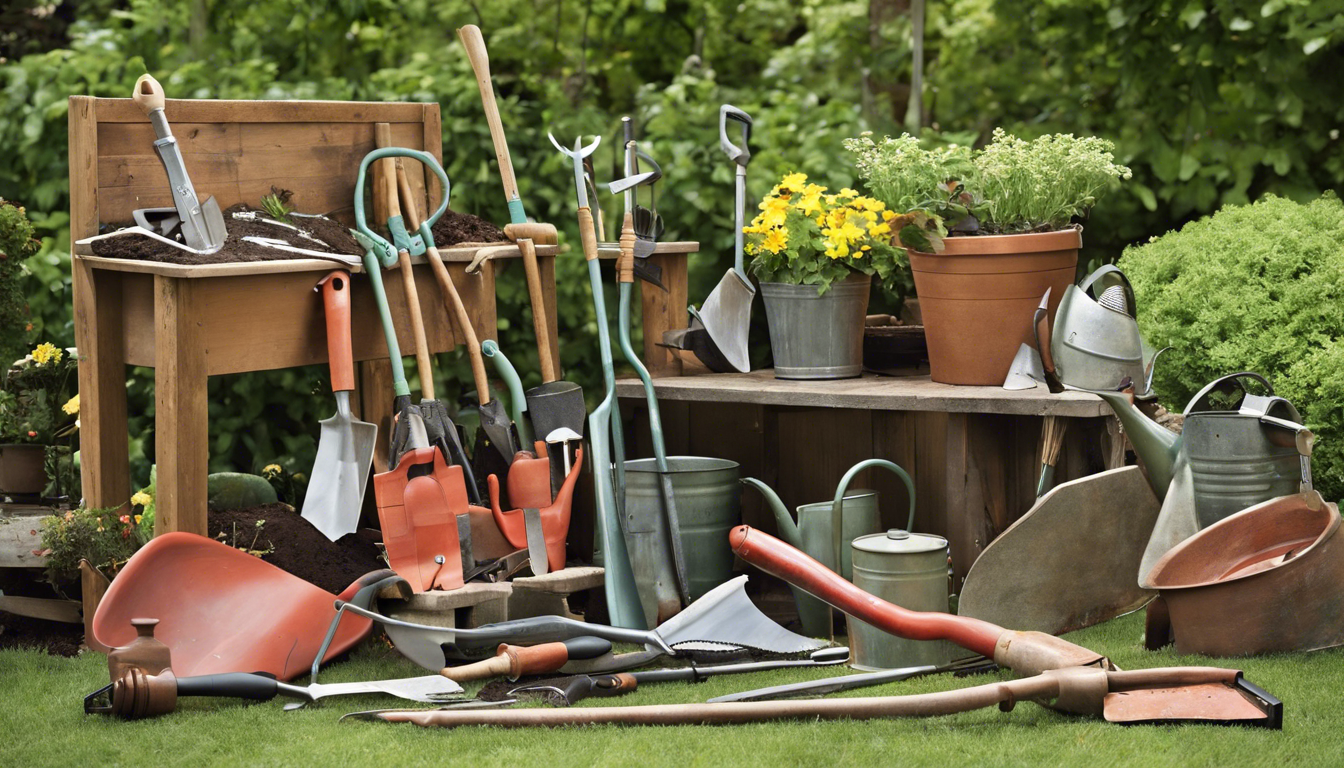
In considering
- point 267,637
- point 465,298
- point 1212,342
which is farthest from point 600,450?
point 1212,342

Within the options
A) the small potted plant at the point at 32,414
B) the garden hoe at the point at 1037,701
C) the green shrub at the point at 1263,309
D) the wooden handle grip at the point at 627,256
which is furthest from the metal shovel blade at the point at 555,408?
the green shrub at the point at 1263,309

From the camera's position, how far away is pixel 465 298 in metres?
3.92

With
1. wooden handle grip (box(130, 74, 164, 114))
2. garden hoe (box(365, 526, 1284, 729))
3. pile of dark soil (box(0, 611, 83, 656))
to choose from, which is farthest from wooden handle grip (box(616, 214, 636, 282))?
pile of dark soil (box(0, 611, 83, 656))

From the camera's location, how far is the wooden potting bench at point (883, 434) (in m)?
3.68

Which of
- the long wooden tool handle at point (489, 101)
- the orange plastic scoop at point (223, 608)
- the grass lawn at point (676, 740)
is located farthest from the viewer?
the long wooden tool handle at point (489, 101)

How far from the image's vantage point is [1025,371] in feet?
12.1

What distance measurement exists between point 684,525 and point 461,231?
1088 mm

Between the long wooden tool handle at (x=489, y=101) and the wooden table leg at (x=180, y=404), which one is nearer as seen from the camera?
the wooden table leg at (x=180, y=404)

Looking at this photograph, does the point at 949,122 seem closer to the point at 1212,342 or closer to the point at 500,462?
the point at 1212,342

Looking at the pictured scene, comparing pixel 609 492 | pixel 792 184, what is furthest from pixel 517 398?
pixel 792 184

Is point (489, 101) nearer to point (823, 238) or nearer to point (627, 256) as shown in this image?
point (627, 256)

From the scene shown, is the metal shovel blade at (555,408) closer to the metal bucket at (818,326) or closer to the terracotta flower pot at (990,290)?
the metal bucket at (818,326)

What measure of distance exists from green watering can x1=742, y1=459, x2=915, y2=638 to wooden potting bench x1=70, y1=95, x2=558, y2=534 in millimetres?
969

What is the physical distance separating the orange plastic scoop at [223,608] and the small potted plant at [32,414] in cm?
84
